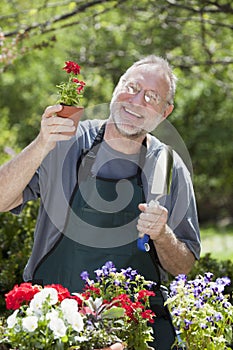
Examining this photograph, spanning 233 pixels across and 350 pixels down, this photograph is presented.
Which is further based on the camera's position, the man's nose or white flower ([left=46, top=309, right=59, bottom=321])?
the man's nose

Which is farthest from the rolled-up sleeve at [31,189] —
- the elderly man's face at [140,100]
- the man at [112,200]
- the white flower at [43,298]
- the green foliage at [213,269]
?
the green foliage at [213,269]

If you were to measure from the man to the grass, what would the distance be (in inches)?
238

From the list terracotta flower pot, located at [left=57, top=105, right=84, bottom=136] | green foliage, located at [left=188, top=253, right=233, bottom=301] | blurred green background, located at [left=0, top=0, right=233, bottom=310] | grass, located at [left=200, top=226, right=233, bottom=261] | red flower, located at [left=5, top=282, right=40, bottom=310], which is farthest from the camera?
grass, located at [left=200, top=226, right=233, bottom=261]

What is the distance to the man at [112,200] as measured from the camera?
3.31m

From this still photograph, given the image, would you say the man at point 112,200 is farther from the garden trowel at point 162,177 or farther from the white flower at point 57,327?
the white flower at point 57,327

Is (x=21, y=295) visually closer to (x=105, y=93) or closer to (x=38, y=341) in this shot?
(x=38, y=341)

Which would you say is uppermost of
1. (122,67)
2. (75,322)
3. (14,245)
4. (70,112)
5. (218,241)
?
(70,112)

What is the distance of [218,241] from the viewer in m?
11.4

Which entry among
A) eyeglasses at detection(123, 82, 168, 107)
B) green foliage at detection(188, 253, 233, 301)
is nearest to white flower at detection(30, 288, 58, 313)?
eyeglasses at detection(123, 82, 168, 107)

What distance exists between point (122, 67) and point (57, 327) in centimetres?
730

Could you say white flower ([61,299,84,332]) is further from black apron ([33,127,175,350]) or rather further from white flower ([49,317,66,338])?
black apron ([33,127,175,350])

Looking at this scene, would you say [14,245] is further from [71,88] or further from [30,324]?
[30,324]

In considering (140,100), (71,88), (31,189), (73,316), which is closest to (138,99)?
(140,100)

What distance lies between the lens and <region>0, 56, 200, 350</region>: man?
10.9 feet
